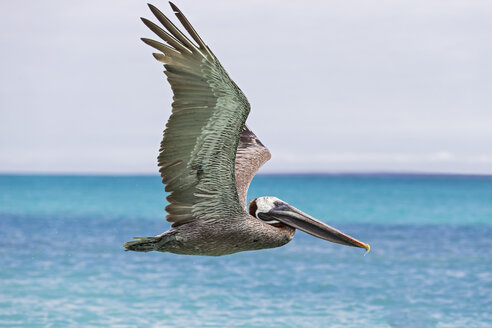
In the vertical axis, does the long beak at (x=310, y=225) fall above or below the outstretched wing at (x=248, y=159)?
below

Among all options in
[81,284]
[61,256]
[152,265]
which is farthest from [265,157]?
[61,256]

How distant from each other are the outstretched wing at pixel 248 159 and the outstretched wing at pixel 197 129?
3.82ft

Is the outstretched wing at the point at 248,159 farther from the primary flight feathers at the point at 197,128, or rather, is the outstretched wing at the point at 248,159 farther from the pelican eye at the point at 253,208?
the primary flight feathers at the point at 197,128

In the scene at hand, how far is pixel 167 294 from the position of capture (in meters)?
Answer: 18.7

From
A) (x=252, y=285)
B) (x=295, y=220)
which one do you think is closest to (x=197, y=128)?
(x=295, y=220)

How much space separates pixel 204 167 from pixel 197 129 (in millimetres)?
440

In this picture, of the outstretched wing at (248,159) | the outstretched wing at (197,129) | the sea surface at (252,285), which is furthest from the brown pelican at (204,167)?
the sea surface at (252,285)

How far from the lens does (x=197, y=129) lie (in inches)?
236

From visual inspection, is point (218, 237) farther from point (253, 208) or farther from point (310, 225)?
point (310, 225)

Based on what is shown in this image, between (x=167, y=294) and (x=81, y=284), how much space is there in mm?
2742

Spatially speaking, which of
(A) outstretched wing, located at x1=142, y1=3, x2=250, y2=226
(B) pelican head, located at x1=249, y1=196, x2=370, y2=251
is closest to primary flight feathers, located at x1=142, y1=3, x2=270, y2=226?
(A) outstretched wing, located at x1=142, y1=3, x2=250, y2=226

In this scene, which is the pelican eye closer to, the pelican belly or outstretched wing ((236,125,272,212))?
outstretched wing ((236,125,272,212))

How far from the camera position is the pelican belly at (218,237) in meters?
6.69

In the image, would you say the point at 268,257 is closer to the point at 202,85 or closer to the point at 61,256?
the point at 61,256
